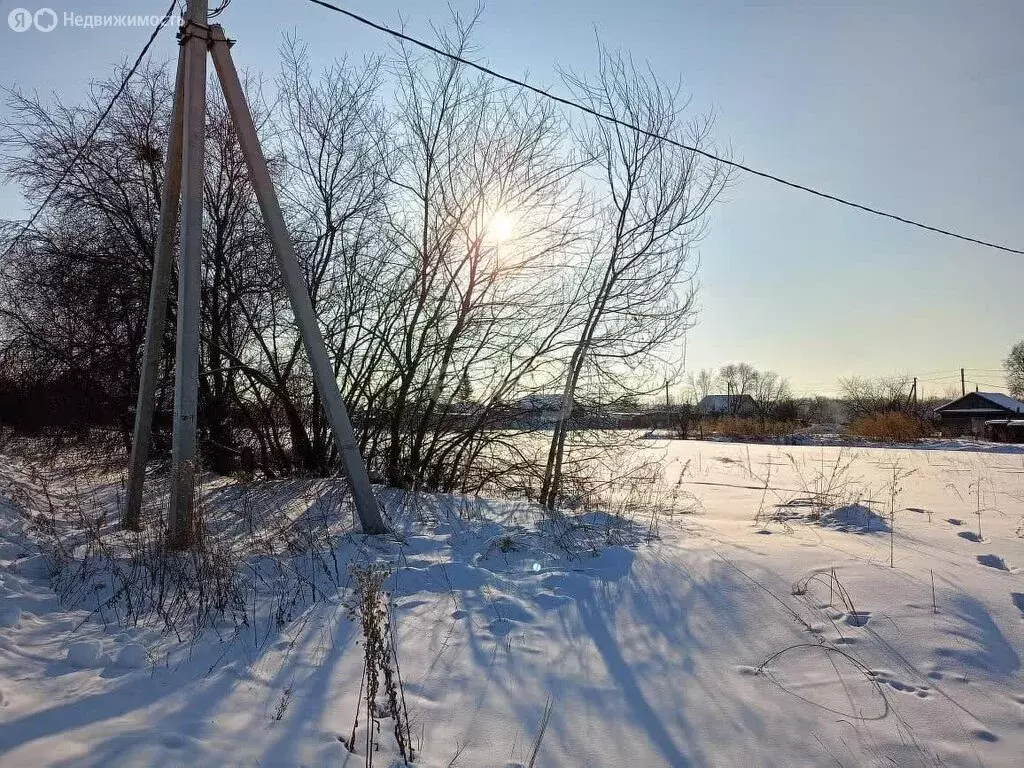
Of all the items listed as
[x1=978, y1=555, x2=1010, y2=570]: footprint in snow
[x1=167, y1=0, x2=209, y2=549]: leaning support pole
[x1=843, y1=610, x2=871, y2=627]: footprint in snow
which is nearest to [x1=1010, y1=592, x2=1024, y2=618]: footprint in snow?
[x1=978, y1=555, x2=1010, y2=570]: footprint in snow

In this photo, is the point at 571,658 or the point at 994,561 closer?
the point at 571,658

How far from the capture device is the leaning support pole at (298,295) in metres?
5.47

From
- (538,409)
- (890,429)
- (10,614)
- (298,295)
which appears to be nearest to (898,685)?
(10,614)

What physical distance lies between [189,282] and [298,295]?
882mm

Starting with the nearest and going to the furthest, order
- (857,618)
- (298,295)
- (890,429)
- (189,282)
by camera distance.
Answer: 1. (857,618)
2. (189,282)
3. (298,295)
4. (890,429)

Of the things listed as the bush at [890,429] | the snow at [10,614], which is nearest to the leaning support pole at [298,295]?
the snow at [10,614]

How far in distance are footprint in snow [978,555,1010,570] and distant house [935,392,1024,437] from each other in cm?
4309

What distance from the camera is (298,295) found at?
5559mm

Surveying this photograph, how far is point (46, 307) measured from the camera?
11.6 meters

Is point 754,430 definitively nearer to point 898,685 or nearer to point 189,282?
point 189,282

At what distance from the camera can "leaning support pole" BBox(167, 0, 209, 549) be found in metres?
5.18

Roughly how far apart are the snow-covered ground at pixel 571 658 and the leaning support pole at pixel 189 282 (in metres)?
0.91

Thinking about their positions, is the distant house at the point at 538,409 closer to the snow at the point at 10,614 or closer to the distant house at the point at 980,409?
the snow at the point at 10,614

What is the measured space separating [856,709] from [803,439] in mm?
30044
